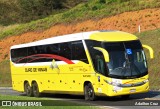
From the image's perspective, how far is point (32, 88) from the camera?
28609 mm

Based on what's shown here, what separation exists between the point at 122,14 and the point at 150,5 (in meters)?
3.10

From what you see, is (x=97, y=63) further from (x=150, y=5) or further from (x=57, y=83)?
(x=150, y=5)

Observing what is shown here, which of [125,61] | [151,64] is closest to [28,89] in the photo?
[125,61]

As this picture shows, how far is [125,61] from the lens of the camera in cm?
2198

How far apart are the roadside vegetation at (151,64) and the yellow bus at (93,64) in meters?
7.35

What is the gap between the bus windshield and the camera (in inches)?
858

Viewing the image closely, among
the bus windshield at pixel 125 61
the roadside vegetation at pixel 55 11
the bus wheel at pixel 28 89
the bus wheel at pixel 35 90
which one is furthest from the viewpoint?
the roadside vegetation at pixel 55 11

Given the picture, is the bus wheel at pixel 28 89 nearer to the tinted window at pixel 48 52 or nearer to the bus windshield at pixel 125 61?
the tinted window at pixel 48 52

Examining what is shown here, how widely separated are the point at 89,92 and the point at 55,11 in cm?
4763

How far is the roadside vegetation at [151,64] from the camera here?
33.2 m

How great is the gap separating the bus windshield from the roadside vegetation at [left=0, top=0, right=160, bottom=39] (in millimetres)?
26710

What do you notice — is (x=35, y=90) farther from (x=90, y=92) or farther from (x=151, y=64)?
(x=151, y=64)

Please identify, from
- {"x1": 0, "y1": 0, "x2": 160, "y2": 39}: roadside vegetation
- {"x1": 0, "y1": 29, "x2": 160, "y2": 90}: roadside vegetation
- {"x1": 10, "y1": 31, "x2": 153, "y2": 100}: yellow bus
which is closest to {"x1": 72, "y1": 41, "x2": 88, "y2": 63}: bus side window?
{"x1": 10, "y1": 31, "x2": 153, "y2": 100}: yellow bus

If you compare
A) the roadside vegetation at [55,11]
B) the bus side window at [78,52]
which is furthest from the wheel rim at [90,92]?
the roadside vegetation at [55,11]
